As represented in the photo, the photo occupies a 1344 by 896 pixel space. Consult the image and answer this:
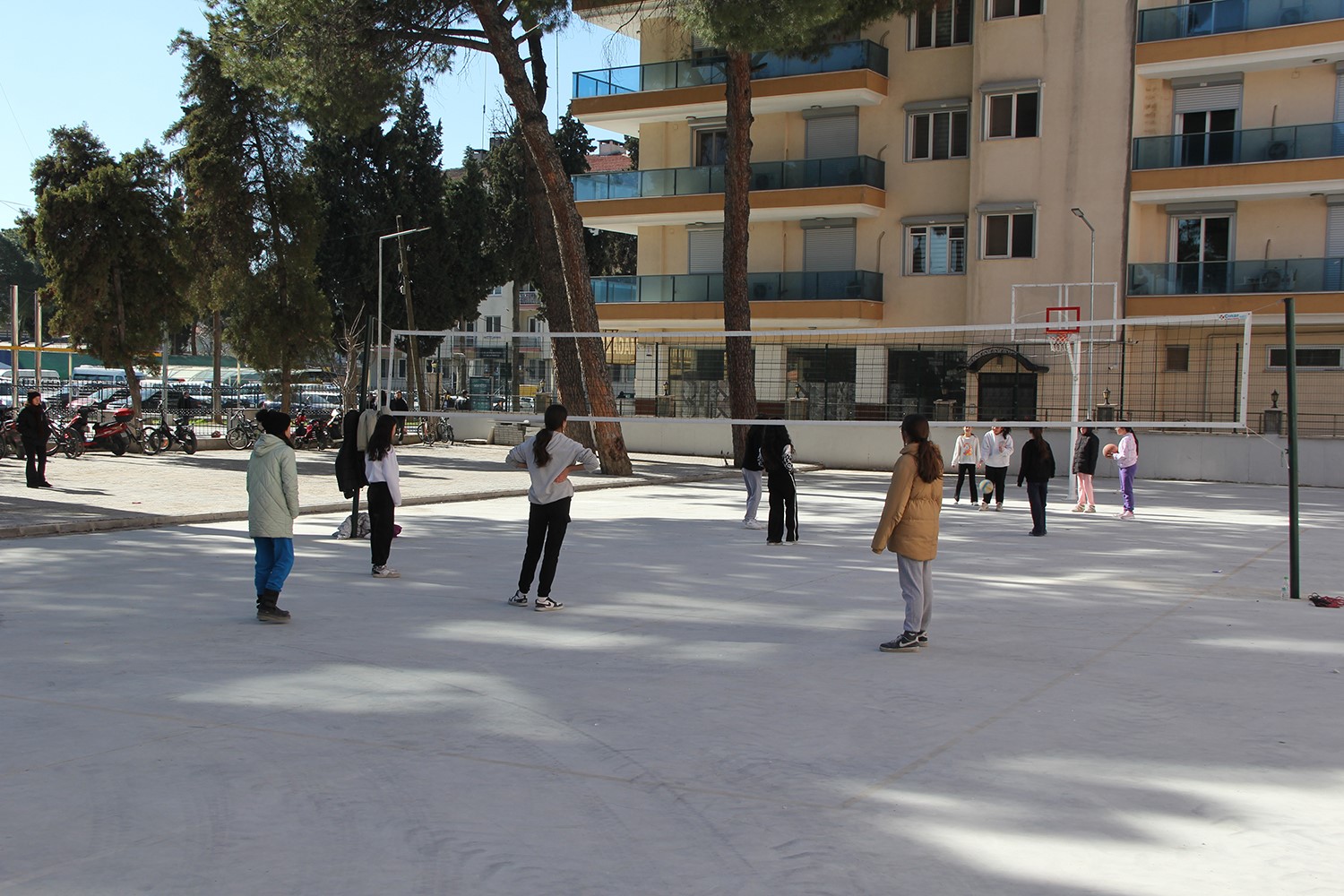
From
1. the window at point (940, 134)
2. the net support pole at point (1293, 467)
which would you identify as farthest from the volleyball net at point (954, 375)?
the net support pole at point (1293, 467)

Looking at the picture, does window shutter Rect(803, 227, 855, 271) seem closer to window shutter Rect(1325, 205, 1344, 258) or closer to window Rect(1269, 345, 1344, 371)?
window Rect(1269, 345, 1344, 371)

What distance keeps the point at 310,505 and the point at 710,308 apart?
1877 centimetres

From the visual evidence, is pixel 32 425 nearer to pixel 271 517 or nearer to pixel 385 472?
pixel 385 472

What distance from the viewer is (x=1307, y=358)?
30.2 meters

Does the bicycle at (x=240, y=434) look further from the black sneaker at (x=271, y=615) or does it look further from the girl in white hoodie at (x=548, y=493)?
the black sneaker at (x=271, y=615)

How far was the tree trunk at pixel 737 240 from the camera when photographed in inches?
1123

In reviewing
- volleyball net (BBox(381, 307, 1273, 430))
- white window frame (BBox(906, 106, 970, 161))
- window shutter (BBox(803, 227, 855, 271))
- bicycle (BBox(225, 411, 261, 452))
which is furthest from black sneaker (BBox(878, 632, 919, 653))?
window shutter (BBox(803, 227, 855, 271))

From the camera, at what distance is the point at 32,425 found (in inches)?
840

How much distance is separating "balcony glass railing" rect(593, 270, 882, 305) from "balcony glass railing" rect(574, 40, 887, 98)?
225 inches

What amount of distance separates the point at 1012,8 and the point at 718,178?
929 cm

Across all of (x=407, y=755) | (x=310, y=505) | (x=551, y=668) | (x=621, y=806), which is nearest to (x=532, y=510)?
(x=551, y=668)

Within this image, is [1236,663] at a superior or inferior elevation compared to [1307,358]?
inferior

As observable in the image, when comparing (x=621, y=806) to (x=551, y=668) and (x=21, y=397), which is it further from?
(x=21, y=397)

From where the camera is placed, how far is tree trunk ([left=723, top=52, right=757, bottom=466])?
93.6 ft
